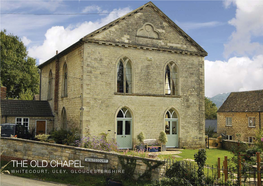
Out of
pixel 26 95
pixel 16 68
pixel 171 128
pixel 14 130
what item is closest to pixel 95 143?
pixel 14 130

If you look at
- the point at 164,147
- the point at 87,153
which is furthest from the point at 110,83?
the point at 87,153

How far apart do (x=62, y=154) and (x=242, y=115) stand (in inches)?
1149

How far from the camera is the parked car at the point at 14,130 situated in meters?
20.5

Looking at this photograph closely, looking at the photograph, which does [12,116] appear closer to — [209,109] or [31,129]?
[31,129]

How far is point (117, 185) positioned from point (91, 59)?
10.6 metres

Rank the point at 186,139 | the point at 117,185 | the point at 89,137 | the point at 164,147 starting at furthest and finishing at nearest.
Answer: the point at 186,139 < the point at 164,147 < the point at 89,137 < the point at 117,185

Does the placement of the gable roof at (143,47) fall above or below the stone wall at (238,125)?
above

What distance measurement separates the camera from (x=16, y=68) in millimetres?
43000

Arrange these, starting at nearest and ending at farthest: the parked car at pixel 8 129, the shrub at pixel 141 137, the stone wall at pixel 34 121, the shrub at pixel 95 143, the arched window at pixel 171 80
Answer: the shrub at pixel 95 143 < the parked car at pixel 8 129 < the shrub at pixel 141 137 < the stone wall at pixel 34 121 < the arched window at pixel 171 80

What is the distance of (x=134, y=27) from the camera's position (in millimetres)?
21891

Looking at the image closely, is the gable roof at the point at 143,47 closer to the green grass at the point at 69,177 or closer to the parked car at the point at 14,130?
the parked car at the point at 14,130

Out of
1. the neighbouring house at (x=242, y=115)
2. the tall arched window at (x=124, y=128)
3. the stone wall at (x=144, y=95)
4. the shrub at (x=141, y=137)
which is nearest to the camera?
the stone wall at (x=144, y=95)

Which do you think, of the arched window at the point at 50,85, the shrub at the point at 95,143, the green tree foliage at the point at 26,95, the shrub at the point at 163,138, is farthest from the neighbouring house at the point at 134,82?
the green tree foliage at the point at 26,95

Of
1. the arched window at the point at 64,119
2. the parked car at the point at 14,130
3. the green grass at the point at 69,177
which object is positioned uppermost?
the arched window at the point at 64,119
